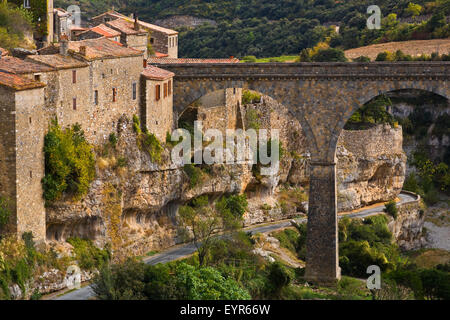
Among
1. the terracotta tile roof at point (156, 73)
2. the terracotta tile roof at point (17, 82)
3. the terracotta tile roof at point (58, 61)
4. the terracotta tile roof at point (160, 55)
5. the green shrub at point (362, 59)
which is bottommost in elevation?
the terracotta tile roof at point (17, 82)

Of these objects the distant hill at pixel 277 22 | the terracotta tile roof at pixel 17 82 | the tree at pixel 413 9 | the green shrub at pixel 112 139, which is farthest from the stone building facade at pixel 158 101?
the tree at pixel 413 9

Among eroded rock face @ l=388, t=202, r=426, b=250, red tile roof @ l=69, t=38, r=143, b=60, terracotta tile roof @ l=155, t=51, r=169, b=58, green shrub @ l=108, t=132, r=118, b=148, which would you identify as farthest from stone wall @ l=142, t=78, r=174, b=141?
eroded rock face @ l=388, t=202, r=426, b=250

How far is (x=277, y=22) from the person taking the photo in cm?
13175

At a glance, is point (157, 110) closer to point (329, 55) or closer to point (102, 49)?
point (102, 49)

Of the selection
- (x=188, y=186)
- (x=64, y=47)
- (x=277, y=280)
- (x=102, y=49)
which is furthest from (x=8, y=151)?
(x=188, y=186)

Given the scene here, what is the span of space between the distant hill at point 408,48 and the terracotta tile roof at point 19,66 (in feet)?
175

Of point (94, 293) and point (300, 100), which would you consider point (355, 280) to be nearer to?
point (300, 100)

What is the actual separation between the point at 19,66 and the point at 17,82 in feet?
7.58

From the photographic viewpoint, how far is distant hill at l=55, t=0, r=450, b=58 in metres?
120

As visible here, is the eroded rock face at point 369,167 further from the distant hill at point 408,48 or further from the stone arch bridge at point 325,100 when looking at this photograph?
the stone arch bridge at point 325,100

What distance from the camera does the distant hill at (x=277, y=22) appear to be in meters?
120

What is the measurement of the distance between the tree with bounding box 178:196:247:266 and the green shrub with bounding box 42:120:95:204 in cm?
891

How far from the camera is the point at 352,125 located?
92.6 m
